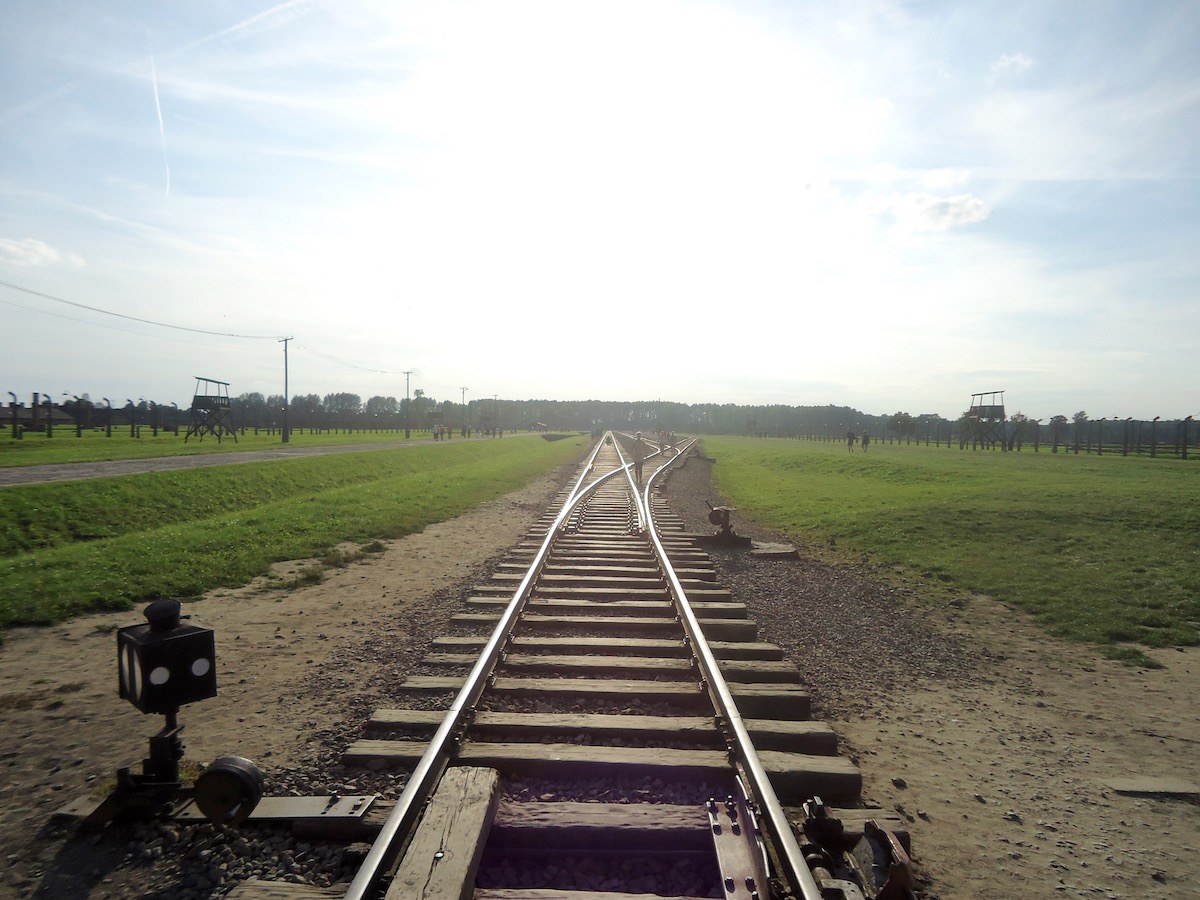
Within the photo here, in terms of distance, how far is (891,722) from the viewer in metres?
4.83

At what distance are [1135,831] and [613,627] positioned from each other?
387 cm

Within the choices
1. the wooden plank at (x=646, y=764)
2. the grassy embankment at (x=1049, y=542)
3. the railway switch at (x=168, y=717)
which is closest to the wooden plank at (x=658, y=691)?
the wooden plank at (x=646, y=764)

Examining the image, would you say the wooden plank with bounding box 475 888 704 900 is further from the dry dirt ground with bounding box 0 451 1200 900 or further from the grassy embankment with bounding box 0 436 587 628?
the grassy embankment with bounding box 0 436 587 628

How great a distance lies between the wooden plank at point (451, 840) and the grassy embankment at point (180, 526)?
→ 6.03 m

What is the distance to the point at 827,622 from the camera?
289 inches

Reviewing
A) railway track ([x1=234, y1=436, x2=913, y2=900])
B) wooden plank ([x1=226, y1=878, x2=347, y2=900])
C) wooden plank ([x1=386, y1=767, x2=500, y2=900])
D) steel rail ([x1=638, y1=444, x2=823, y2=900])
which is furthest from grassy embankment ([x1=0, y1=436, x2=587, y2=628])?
steel rail ([x1=638, y1=444, x2=823, y2=900])

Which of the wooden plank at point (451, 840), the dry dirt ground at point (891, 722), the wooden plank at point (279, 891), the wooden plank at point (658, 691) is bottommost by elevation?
the dry dirt ground at point (891, 722)

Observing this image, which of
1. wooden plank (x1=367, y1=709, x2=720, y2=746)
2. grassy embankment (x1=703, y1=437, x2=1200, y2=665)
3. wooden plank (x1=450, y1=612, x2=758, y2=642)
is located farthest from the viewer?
grassy embankment (x1=703, y1=437, x2=1200, y2=665)

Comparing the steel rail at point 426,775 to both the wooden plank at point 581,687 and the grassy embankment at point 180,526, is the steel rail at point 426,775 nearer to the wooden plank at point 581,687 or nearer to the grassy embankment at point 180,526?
the wooden plank at point 581,687

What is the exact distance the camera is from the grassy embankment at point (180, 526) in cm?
811

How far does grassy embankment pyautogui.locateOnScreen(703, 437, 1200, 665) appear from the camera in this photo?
7.79 metres

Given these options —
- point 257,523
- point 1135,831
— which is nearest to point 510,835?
point 1135,831

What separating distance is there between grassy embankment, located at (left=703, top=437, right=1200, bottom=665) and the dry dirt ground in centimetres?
66

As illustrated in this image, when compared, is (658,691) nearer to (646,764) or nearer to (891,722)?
(646,764)
